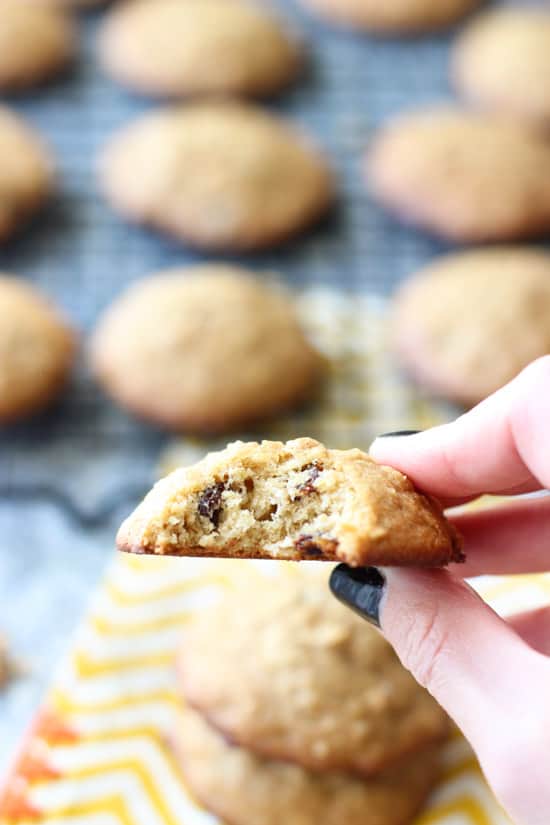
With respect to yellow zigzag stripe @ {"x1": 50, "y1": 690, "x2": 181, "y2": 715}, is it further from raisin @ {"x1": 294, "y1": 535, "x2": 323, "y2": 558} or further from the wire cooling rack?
raisin @ {"x1": 294, "y1": 535, "x2": 323, "y2": 558}

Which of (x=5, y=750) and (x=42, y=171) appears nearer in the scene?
(x=5, y=750)

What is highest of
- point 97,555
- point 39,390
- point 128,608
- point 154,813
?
point 39,390

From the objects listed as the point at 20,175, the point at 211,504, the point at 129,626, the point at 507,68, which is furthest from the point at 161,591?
the point at 507,68

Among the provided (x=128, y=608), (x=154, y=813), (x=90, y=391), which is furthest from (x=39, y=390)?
(x=154, y=813)

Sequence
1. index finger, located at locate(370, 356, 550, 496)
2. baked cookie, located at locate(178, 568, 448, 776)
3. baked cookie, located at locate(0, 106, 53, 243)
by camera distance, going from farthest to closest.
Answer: baked cookie, located at locate(0, 106, 53, 243) → baked cookie, located at locate(178, 568, 448, 776) → index finger, located at locate(370, 356, 550, 496)

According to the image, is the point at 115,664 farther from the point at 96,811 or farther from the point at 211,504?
the point at 211,504

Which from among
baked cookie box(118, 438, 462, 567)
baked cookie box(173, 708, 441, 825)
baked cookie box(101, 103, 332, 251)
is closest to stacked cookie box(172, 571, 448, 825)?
baked cookie box(173, 708, 441, 825)

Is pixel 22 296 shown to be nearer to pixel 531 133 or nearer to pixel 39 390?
pixel 39 390
